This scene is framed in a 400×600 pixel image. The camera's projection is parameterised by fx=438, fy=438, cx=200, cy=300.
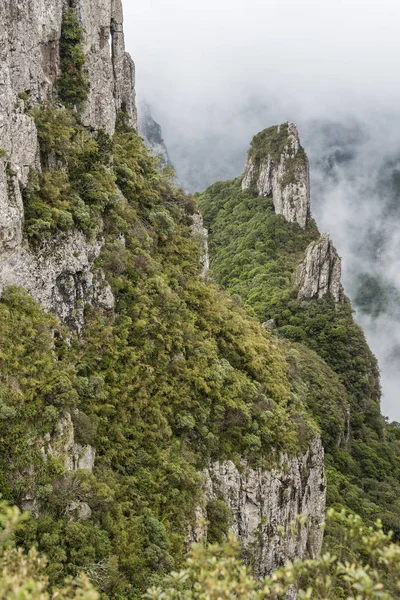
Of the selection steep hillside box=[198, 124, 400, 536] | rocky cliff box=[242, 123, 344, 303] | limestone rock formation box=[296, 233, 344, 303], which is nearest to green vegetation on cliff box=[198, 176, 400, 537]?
steep hillside box=[198, 124, 400, 536]

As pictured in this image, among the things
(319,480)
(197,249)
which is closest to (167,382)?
(197,249)

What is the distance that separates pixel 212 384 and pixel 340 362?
5353cm

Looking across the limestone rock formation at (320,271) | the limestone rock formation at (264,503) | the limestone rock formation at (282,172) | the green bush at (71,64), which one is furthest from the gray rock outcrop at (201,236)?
the limestone rock formation at (282,172)

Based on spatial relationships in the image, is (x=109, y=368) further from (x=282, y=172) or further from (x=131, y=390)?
(x=282, y=172)

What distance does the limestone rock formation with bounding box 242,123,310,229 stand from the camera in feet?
302

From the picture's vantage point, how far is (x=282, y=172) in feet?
313

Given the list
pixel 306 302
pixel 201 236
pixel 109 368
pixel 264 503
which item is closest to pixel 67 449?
pixel 109 368

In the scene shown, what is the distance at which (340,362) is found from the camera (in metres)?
72.6

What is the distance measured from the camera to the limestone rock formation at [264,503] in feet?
76.4

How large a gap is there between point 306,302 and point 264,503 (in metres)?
53.7

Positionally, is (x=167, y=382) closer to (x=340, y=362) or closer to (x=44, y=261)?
(x=44, y=261)

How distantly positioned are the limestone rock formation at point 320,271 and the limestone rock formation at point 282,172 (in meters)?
20.0

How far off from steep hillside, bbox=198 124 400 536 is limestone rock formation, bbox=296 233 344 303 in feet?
0.56

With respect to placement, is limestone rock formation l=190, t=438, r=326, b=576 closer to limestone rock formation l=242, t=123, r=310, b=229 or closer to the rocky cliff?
the rocky cliff
